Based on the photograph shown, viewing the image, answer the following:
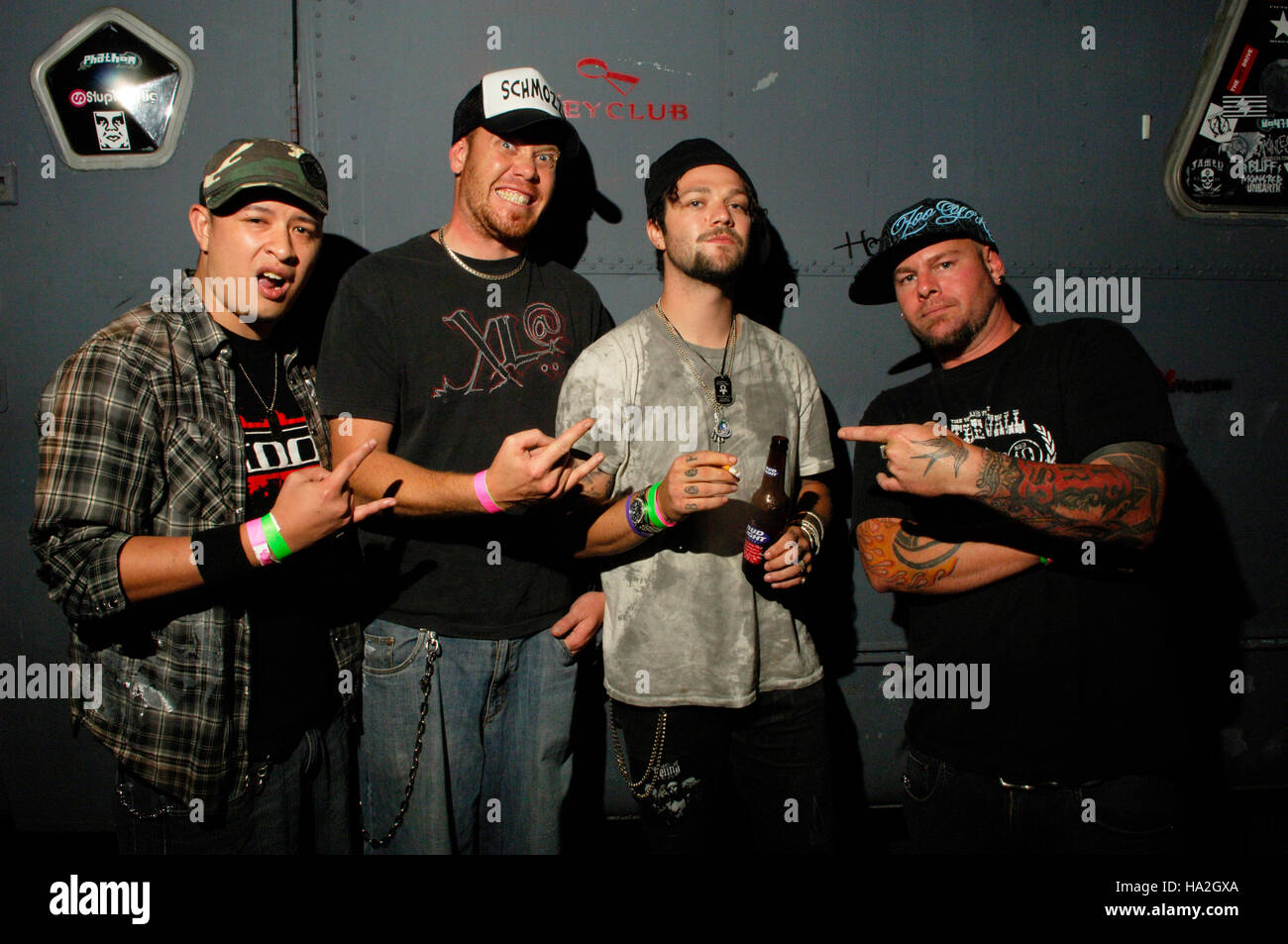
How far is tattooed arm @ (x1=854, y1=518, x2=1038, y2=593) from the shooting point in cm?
226

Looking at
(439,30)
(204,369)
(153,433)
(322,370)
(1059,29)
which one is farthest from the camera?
(1059,29)

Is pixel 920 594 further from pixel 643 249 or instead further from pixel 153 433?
pixel 153 433

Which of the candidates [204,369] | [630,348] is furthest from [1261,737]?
[204,369]

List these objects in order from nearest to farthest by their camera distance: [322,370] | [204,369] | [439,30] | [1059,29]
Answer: [204,369]
[322,370]
[439,30]
[1059,29]

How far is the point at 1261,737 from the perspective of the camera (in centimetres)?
346

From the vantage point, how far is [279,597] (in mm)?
2330

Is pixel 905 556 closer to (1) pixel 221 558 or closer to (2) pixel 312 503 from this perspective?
(2) pixel 312 503

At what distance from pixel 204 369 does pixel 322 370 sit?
37 cm

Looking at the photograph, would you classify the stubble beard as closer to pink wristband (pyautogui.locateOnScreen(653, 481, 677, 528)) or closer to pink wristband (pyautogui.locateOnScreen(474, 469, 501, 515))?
pink wristband (pyautogui.locateOnScreen(653, 481, 677, 528))

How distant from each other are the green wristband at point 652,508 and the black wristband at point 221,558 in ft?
4.18

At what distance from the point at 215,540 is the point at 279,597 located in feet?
1.24

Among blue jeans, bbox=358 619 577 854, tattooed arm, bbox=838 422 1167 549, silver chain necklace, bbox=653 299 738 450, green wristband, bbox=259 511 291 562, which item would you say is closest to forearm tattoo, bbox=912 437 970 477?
tattooed arm, bbox=838 422 1167 549

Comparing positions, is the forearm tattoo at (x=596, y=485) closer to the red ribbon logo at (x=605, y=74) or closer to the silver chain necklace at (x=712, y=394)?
the silver chain necklace at (x=712, y=394)
